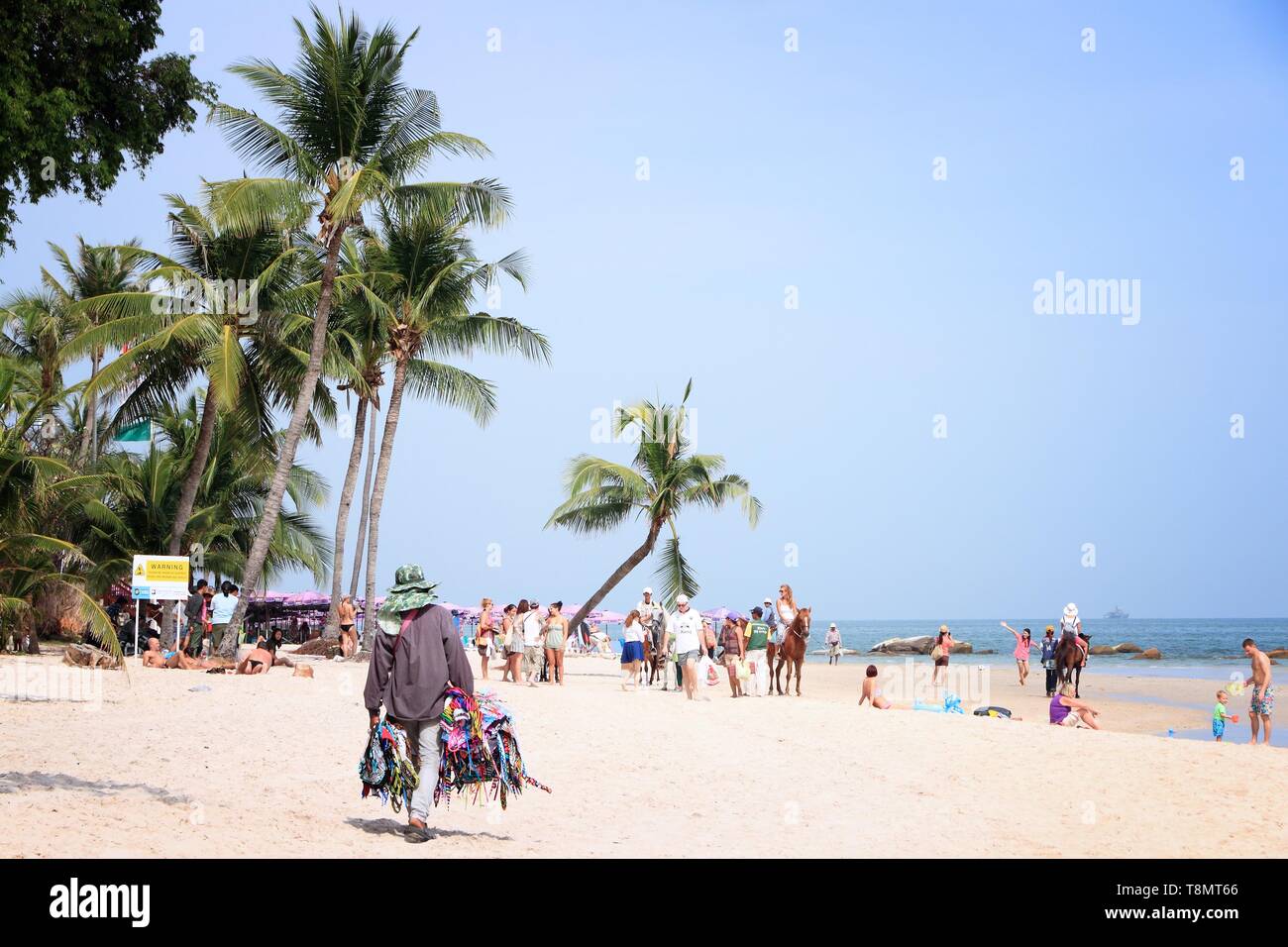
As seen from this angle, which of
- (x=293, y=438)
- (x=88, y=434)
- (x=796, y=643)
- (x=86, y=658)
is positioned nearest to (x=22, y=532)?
(x=86, y=658)

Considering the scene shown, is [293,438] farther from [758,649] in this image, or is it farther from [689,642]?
[758,649]

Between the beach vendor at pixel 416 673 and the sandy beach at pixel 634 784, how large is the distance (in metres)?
0.52

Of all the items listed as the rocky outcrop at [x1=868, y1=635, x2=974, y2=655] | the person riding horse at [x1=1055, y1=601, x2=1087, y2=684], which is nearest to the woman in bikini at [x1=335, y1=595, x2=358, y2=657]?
the person riding horse at [x1=1055, y1=601, x2=1087, y2=684]

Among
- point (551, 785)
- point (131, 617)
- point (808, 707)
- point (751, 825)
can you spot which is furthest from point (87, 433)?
point (751, 825)

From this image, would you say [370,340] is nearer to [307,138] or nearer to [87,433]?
[307,138]

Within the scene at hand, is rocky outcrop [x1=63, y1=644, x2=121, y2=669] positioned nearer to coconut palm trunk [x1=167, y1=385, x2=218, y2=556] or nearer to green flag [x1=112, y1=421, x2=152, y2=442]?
coconut palm trunk [x1=167, y1=385, x2=218, y2=556]

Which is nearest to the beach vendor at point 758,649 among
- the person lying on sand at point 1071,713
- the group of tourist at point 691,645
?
the group of tourist at point 691,645

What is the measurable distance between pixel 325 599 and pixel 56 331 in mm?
19296

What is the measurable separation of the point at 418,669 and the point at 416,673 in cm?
3

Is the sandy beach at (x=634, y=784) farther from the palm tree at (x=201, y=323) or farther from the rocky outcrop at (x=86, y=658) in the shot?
the palm tree at (x=201, y=323)

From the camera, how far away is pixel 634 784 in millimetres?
11055

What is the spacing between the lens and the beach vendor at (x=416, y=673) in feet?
25.0

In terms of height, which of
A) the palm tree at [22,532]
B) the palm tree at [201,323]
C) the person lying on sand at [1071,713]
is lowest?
the person lying on sand at [1071,713]

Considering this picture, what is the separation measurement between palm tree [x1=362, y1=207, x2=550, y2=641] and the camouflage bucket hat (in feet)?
56.7
